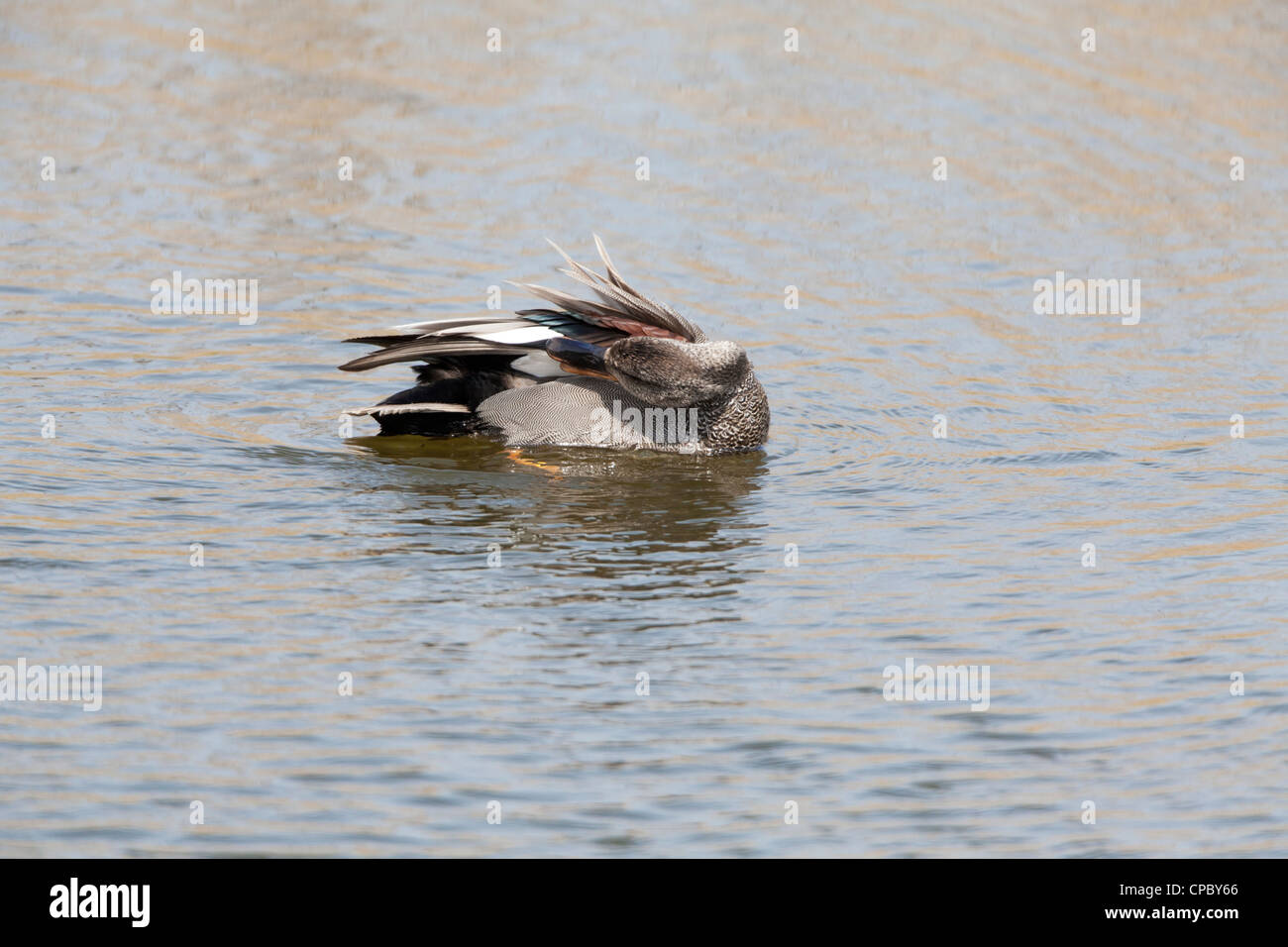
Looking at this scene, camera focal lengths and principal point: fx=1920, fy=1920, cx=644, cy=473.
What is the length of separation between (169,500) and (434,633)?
2.47 meters

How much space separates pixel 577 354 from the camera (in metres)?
11.7

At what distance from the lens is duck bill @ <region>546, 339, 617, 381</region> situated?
1164 centimetres

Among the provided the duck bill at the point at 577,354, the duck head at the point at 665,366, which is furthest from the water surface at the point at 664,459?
the duck bill at the point at 577,354

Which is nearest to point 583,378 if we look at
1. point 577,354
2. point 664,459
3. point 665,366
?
point 577,354

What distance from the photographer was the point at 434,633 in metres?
8.73

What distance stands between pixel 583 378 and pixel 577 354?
194 millimetres

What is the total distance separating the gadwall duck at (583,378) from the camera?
1152 centimetres

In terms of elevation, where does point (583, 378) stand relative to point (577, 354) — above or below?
below

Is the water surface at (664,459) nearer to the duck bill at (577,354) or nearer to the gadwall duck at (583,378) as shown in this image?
the gadwall duck at (583,378)

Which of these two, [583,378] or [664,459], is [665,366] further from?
[664,459]

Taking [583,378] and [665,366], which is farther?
[583,378]

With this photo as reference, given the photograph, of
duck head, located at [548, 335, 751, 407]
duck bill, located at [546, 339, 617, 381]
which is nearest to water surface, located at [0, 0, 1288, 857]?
duck head, located at [548, 335, 751, 407]

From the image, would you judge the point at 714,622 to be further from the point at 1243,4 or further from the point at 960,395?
the point at 1243,4
